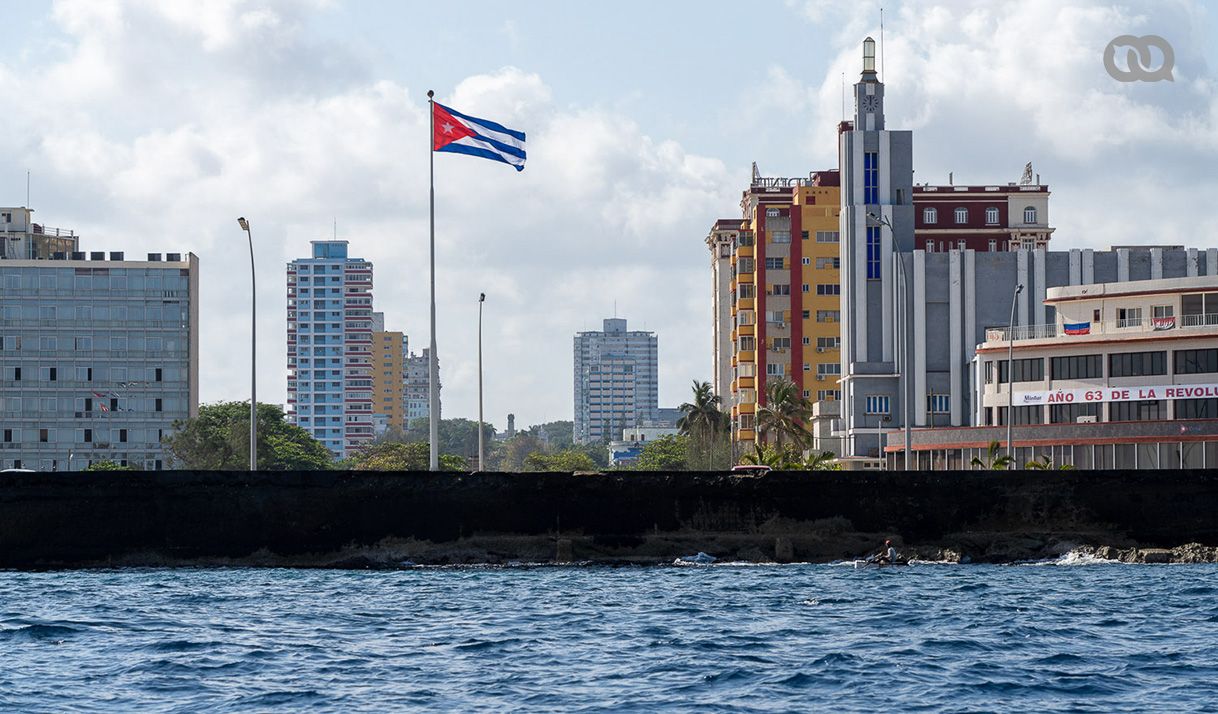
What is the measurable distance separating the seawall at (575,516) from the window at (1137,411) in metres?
34.3

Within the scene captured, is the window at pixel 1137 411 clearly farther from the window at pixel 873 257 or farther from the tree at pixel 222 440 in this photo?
the tree at pixel 222 440

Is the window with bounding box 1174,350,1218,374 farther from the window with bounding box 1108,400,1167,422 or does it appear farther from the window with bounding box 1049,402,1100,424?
the window with bounding box 1049,402,1100,424

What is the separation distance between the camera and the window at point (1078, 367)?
7988 cm

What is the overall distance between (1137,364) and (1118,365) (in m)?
0.98

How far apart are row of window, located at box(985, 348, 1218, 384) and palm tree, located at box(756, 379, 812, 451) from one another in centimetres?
3645

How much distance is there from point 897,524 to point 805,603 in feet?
39.8

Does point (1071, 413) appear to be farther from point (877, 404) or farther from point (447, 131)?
point (447, 131)

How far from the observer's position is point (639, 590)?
36.6 m

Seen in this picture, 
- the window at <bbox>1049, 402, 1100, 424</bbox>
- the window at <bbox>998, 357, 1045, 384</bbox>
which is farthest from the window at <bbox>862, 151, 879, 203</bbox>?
the window at <bbox>1049, 402, 1100, 424</bbox>

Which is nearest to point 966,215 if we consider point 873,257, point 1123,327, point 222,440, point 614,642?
point 873,257

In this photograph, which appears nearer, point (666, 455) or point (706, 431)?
point (706, 431)

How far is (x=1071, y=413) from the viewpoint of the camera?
80750 millimetres

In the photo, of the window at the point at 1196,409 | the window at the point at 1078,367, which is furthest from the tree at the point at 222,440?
the window at the point at 1196,409

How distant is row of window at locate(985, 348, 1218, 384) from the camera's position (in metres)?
76.4
